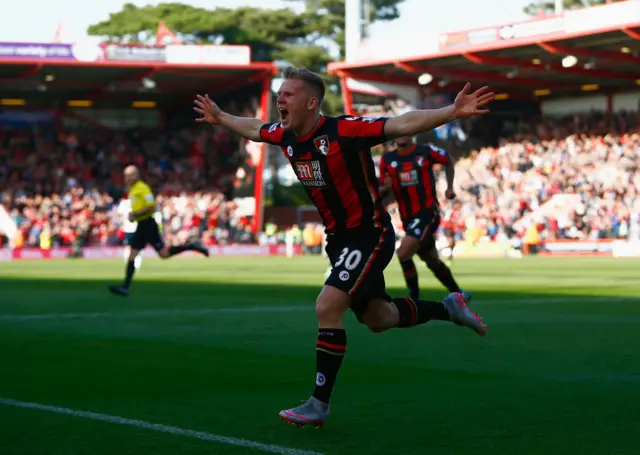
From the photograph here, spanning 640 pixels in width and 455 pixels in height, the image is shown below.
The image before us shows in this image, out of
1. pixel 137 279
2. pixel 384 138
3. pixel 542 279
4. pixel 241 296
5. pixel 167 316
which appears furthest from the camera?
pixel 137 279

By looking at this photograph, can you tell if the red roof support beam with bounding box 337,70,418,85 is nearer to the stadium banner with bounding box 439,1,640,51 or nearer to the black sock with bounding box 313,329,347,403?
the stadium banner with bounding box 439,1,640,51

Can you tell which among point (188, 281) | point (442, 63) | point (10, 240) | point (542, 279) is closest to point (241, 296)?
point (188, 281)

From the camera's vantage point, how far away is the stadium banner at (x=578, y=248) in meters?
42.3

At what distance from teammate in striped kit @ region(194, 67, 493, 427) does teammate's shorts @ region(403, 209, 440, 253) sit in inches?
287

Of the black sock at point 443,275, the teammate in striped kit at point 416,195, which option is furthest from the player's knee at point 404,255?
the black sock at point 443,275

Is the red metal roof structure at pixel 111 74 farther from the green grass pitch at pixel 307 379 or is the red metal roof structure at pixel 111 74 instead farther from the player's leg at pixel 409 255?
the player's leg at pixel 409 255

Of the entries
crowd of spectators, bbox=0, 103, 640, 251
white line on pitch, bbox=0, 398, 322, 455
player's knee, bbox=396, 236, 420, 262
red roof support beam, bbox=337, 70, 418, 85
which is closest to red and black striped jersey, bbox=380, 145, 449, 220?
player's knee, bbox=396, 236, 420, 262

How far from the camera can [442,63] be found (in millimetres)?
51156

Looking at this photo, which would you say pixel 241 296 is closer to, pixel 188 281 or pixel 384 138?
pixel 188 281

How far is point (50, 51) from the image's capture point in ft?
163

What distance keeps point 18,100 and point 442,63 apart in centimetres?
2142

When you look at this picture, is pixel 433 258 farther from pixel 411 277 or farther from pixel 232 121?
pixel 232 121

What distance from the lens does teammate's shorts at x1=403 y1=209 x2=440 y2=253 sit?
14.5 metres

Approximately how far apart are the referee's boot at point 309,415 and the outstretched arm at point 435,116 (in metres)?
1.56
